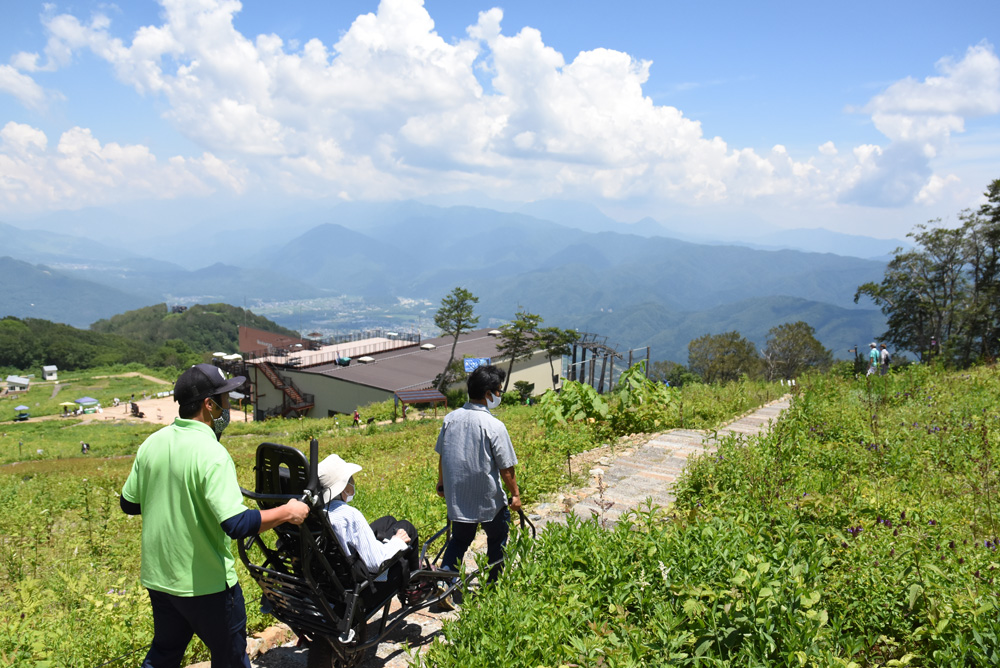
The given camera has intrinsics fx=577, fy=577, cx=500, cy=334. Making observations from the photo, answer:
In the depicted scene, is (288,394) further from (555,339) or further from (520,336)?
(555,339)

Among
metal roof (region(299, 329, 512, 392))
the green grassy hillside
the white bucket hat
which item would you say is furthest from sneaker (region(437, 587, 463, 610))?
the green grassy hillside

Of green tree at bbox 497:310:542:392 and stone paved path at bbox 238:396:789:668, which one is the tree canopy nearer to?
green tree at bbox 497:310:542:392

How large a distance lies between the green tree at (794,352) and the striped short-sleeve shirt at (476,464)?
6030 centimetres

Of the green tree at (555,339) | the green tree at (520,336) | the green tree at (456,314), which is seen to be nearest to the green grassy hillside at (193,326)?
the green tree at (456,314)

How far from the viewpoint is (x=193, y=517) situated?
2.71 m

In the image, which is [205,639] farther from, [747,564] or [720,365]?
[720,365]

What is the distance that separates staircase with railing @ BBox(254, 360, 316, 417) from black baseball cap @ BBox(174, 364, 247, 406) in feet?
136

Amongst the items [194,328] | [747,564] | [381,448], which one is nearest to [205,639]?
[747,564]

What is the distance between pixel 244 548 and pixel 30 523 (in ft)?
21.8

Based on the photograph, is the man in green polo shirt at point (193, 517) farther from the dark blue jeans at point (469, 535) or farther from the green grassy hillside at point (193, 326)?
the green grassy hillside at point (193, 326)

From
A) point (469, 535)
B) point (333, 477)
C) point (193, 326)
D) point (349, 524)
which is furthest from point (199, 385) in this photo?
point (193, 326)

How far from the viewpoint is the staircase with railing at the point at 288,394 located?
42.0 meters

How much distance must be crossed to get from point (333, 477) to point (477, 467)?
3.45 ft

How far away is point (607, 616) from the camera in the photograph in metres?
3.25
